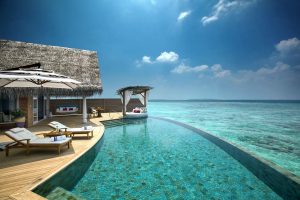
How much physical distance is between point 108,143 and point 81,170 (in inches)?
131

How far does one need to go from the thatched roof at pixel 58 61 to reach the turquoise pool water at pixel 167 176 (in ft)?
20.1

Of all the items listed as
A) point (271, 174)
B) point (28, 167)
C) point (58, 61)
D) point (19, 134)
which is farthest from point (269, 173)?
point (58, 61)

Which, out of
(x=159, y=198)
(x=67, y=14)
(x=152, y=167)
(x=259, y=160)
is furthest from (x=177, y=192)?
(x=67, y=14)

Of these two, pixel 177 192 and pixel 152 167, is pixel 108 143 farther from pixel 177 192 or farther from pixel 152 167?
pixel 177 192

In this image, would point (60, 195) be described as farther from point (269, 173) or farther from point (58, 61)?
point (58, 61)

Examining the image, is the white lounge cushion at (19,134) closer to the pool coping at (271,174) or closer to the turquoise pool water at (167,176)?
the turquoise pool water at (167,176)

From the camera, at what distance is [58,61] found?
13.7m

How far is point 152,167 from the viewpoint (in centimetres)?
585

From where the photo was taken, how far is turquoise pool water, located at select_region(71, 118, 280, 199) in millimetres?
4332

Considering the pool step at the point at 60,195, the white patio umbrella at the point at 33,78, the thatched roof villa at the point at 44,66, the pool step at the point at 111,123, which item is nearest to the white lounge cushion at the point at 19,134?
the white patio umbrella at the point at 33,78

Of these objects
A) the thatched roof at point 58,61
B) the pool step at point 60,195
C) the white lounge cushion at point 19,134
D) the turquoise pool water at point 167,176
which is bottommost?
the turquoise pool water at point 167,176

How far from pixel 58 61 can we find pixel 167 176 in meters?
12.4

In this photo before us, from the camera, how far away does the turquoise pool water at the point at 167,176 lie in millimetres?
4332

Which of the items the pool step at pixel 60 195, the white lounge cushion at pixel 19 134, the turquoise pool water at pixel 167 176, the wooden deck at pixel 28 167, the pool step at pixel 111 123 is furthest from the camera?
the pool step at pixel 111 123
